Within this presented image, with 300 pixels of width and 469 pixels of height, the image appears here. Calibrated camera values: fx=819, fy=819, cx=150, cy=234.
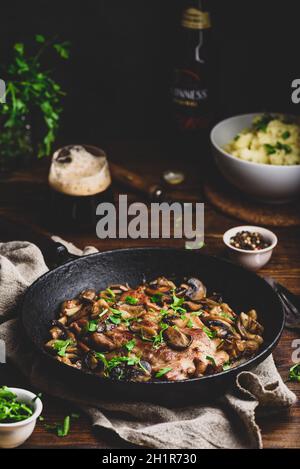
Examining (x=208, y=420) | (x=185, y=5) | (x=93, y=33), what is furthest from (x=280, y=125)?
(x=208, y=420)

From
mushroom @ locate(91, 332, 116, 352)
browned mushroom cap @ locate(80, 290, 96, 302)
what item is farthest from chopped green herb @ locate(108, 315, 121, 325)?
browned mushroom cap @ locate(80, 290, 96, 302)

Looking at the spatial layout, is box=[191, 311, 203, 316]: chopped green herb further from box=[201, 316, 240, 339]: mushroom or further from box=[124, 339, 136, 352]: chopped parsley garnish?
box=[124, 339, 136, 352]: chopped parsley garnish

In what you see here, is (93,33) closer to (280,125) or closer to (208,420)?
(280,125)

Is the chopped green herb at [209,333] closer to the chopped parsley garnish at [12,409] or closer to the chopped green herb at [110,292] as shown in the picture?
the chopped green herb at [110,292]

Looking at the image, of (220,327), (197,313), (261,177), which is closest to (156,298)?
(197,313)

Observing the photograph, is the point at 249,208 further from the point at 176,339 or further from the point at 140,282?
the point at 176,339

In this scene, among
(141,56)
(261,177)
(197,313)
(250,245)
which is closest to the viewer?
(197,313)
